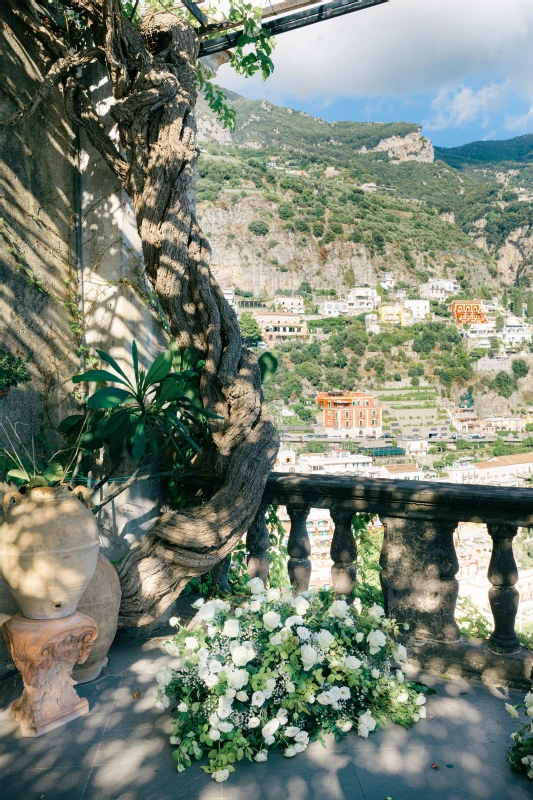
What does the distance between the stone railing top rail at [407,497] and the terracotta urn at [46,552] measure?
3.17ft

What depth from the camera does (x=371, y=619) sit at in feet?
6.92

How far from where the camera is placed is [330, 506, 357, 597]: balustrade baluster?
8.57ft

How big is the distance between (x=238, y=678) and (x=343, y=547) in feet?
2.95

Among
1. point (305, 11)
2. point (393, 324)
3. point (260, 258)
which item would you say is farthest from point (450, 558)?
point (260, 258)

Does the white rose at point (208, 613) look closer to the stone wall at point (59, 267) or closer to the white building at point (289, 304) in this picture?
the stone wall at point (59, 267)

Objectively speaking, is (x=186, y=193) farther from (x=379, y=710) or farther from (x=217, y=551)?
(x=379, y=710)

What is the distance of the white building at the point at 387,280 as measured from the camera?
2501 inches

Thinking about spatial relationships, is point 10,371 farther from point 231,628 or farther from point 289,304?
point 289,304

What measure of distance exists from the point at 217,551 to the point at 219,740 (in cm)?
97

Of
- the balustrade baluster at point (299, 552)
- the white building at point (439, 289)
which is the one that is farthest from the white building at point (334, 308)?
the balustrade baluster at point (299, 552)

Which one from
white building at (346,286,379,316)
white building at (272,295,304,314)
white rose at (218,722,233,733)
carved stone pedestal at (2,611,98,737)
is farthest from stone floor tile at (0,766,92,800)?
white building at (346,286,379,316)

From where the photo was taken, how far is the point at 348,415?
1308 inches

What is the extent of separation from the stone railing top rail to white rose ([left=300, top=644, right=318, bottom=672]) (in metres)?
0.72

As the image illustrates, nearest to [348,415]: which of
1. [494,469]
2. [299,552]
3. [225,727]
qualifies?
[494,469]
